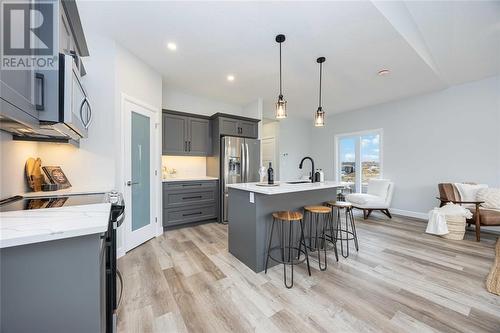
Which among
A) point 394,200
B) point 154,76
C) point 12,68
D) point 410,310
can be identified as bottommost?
point 410,310

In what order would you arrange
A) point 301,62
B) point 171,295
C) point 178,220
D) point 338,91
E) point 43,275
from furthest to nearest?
point 338,91 → point 178,220 → point 301,62 → point 171,295 → point 43,275

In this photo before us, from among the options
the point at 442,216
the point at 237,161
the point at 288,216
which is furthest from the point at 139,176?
the point at 442,216

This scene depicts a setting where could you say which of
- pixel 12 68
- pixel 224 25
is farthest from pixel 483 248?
pixel 12 68

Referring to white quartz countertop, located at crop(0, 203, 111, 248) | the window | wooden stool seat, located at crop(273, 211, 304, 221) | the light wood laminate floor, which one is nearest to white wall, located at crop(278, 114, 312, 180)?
the window

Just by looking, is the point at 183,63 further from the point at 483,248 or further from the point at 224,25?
the point at 483,248

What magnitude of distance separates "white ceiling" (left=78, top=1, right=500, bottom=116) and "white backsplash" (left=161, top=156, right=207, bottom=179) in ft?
5.01

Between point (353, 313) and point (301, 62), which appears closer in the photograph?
point (353, 313)

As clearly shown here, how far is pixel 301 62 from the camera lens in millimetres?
3021

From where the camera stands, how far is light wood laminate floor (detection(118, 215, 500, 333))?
4.90 feet

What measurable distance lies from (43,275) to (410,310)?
2.43 m

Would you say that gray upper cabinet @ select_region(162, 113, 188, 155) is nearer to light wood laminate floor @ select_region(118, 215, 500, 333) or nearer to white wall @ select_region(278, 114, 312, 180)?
light wood laminate floor @ select_region(118, 215, 500, 333)

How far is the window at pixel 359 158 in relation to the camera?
17.3 ft

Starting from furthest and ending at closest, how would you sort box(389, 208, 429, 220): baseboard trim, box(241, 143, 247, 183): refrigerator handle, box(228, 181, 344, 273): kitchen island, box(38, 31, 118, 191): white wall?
box(389, 208, 429, 220): baseboard trim < box(241, 143, 247, 183): refrigerator handle < box(38, 31, 118, 191): white wall < box(228, 181, 344, 273): kitchen island

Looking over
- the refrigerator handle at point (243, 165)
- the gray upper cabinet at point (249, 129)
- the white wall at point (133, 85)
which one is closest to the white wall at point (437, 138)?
the gray upper cabinet at point (249, 129)
